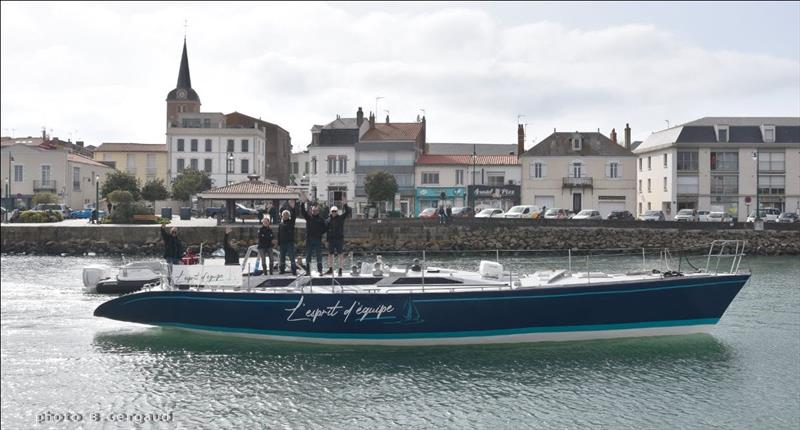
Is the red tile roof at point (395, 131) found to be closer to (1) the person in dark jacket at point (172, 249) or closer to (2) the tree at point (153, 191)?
(2) the tree at point (153, 191)

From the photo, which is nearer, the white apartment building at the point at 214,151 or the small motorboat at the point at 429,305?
the small motorboat at the point at 429,305

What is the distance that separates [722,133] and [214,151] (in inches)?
1713

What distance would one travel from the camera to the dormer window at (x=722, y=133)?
5756 cm

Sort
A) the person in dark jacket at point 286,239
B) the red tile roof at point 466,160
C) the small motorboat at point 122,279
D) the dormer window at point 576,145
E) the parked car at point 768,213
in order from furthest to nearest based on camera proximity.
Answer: the red tile roof at point 466,160 < the dormer window at point 576,145 < the parked car at point 768,213 < the small motorboat at point 122,279 < the person in dark jacket at point 286,239

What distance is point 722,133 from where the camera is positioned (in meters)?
57.7

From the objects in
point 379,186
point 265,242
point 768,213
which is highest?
point 379,186

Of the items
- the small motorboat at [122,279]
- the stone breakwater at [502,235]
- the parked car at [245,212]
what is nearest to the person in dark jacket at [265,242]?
the small motorboat at [122,279]

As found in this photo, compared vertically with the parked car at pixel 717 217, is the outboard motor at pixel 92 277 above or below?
below

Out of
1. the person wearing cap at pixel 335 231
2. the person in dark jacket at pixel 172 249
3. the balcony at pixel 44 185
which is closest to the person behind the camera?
the person wearing cap at pixel 335 231

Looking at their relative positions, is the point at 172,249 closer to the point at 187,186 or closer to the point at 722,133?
the point at 187,186

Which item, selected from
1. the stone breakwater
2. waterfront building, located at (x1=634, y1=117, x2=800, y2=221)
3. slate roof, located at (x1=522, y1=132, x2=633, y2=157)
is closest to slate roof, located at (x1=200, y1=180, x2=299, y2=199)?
the stone breakwater

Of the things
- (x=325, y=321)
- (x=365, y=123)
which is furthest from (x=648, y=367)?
(x=365, y=123)

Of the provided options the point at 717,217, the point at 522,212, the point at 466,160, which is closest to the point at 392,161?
the point at 466,160

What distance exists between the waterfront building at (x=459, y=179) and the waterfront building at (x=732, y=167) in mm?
12205
